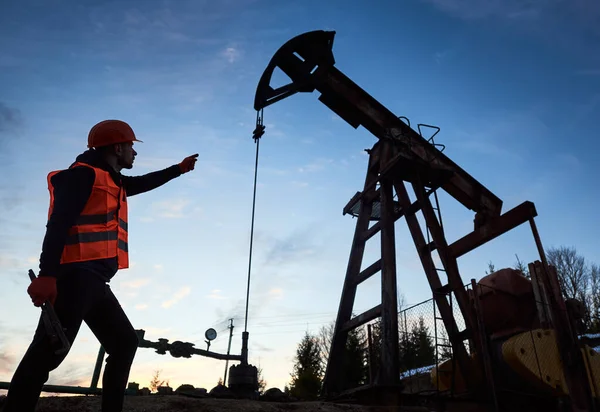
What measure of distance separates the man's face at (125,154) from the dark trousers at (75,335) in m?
0.91

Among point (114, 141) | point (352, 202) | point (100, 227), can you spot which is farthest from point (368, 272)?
point (100, 227)

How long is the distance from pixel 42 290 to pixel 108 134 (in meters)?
1.21

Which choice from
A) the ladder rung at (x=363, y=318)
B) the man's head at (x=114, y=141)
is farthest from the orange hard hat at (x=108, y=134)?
the ladder rung at (x=363, y=318)

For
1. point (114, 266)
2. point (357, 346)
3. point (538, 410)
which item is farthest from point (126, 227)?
point (357, 346)

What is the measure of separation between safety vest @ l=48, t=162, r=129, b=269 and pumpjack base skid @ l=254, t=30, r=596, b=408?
14.7ft

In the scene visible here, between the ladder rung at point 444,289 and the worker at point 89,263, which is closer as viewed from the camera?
the worker at point 89,263

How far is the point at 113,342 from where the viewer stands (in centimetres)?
292

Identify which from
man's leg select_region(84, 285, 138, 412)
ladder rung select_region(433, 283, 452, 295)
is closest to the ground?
man's leg select_region(84, 285, 138, 412)

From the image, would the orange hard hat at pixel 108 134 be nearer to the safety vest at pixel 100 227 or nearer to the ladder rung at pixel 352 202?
the safety vest at pixel 100 227

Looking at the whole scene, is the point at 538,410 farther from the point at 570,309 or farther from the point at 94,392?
the point at 94,392

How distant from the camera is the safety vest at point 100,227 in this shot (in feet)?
8.96

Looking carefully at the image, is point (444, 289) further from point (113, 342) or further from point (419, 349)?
point (113, 342)

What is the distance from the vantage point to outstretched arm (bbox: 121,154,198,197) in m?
3.50

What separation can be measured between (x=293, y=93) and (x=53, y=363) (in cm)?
729
